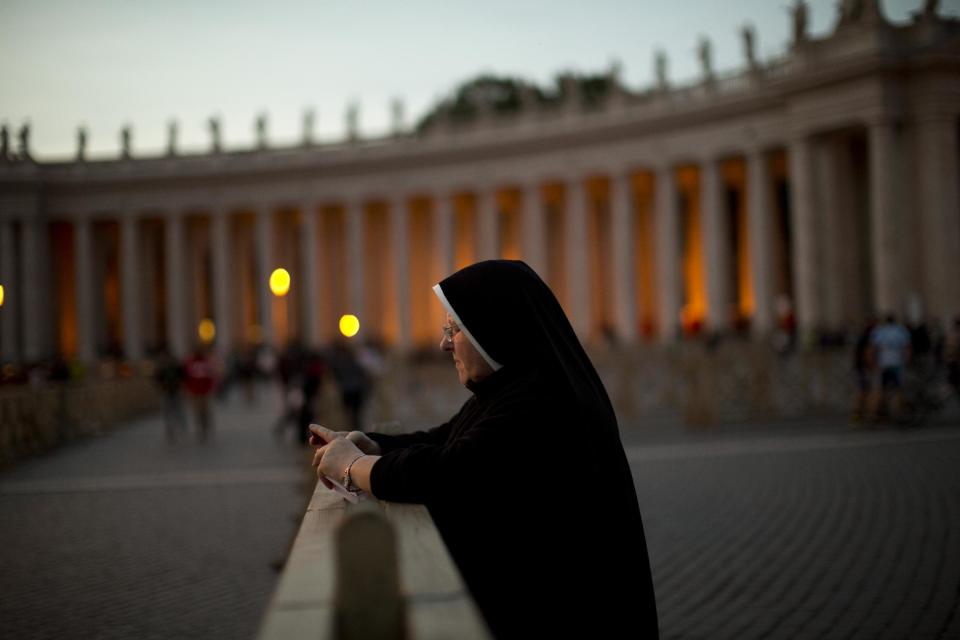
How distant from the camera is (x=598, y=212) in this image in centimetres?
6881

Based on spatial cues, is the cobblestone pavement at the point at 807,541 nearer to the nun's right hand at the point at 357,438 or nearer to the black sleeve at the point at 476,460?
the nun's right hand at the point at 357,438

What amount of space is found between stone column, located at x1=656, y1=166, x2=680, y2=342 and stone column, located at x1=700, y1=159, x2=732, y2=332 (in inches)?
72.9

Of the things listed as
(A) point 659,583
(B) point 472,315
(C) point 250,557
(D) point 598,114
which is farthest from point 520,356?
(D) point 598,114

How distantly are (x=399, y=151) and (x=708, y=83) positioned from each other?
69.1 ft

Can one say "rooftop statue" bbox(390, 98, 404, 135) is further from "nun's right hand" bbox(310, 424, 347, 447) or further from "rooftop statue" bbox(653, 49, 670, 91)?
"nun's right hand" bbox(310, 424, 347, 447)

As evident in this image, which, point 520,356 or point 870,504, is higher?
point 520,356

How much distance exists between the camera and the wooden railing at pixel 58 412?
61.0 feet

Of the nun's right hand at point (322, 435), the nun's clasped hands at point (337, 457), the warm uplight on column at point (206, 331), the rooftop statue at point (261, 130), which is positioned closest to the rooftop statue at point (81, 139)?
the nun's right hand at point (322, 435)

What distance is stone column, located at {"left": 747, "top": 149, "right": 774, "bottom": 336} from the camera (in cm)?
4825

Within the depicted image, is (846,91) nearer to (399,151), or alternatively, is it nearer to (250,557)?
(399,151)

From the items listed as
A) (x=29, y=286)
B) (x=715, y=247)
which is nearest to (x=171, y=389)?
(x=29, y=286)

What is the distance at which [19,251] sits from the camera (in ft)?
47.6


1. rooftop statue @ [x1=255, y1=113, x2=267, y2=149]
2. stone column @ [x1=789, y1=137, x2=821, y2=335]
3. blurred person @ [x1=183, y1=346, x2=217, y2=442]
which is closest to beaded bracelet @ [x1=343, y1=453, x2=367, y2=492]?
blurred person @ [x1=183, y1=346, x2=217, y2=442]

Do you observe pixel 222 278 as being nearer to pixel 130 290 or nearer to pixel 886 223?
pixel 130 290
